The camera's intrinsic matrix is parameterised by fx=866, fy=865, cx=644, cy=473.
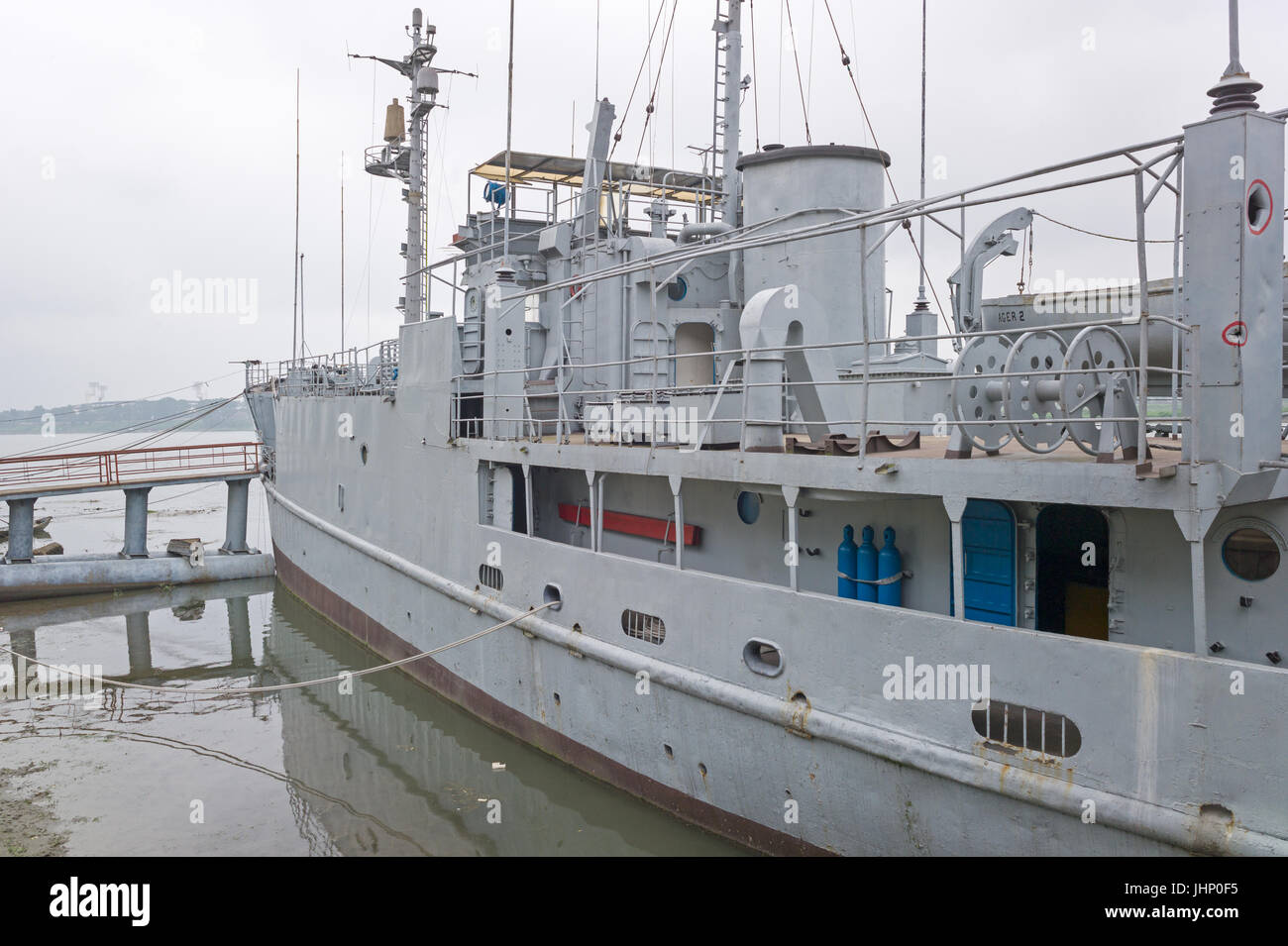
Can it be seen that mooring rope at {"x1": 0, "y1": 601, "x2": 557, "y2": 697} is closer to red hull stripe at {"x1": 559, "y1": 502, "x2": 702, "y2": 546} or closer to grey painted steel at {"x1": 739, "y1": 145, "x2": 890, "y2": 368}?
red hull stripe at {"x1": 559, "y1": 502, "x2": 702, "y2": 546}

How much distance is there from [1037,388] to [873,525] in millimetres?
1992

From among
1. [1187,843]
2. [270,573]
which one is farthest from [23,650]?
[1187,843]

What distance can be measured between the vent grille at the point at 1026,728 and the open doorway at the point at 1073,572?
3.36 ft

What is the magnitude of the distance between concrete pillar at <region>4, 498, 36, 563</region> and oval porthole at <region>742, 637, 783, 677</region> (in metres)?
20.1

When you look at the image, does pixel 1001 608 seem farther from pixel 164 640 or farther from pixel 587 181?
pixel 164 640

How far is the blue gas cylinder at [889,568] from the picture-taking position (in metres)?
7.37

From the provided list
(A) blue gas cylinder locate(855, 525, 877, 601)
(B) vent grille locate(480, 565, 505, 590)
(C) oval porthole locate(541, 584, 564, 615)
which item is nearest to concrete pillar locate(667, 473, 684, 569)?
(A) blue gas cylinder locate(855, 525, 877, 601)

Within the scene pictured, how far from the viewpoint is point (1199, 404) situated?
5312 mm

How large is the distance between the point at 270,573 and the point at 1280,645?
2278cm

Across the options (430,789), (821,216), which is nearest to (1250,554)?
(821,216)

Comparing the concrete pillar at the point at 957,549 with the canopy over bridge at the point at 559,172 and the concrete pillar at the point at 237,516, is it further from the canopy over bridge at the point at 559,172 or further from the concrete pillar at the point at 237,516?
the concrete pillar at the point at 237,516

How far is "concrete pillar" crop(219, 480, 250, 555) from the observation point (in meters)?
24.1

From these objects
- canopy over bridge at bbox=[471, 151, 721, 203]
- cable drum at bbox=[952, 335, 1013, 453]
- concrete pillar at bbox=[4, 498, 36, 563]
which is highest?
canopy over bridge at bbox=[471, 151, 721, 203]

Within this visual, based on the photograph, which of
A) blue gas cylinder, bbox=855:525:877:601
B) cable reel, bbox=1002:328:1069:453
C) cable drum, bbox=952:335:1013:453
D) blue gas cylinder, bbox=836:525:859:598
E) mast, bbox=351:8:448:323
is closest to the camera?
cable reel, bbox=1002:328:1069:453
